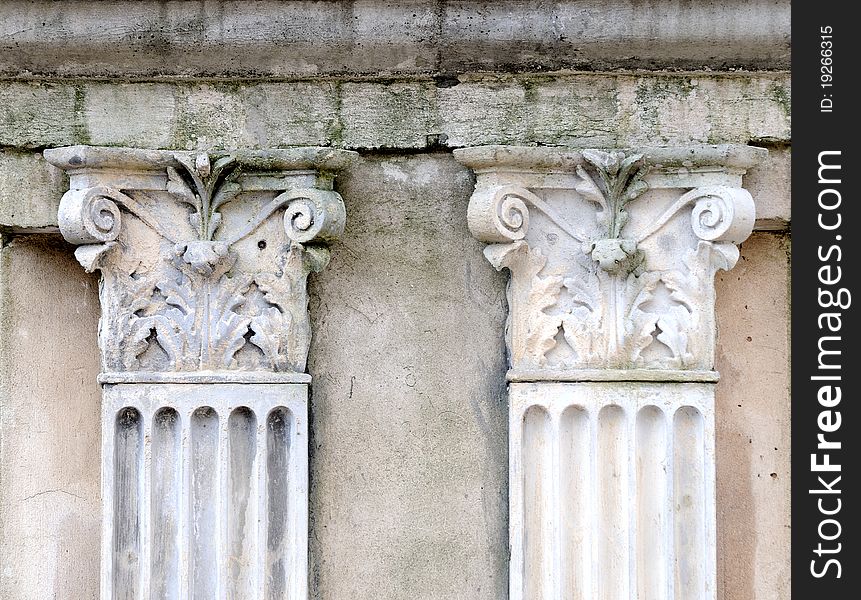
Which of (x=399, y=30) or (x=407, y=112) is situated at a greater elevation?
(x=399, y=30)

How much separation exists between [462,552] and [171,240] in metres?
1.11

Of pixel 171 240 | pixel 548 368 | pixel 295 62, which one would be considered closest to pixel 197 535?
pixel 171 240

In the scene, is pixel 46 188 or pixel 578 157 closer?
pixel 578 157

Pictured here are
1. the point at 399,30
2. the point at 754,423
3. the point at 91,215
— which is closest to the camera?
the point at 91,215

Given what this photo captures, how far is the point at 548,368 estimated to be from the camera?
347 cm

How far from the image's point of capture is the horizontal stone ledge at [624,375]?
343 cm

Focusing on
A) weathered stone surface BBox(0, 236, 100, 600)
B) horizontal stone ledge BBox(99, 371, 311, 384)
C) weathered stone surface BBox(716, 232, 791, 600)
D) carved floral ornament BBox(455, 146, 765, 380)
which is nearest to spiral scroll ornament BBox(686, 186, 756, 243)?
carved floral ornament BBox(455, 146, 765, 380)

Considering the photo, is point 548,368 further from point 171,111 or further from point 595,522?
point 171,111

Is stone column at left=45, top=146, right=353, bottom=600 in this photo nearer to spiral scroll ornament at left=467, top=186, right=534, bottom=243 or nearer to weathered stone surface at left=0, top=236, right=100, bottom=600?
weathered stone surface at left=0, top=236, right=100, bottom=600

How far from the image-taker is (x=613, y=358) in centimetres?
345

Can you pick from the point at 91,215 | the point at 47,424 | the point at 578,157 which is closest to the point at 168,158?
the point at 91,215

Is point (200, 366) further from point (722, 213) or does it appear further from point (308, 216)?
point (722, 213)

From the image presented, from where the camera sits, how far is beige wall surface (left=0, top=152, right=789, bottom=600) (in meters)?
3.55

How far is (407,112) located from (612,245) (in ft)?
2.14
